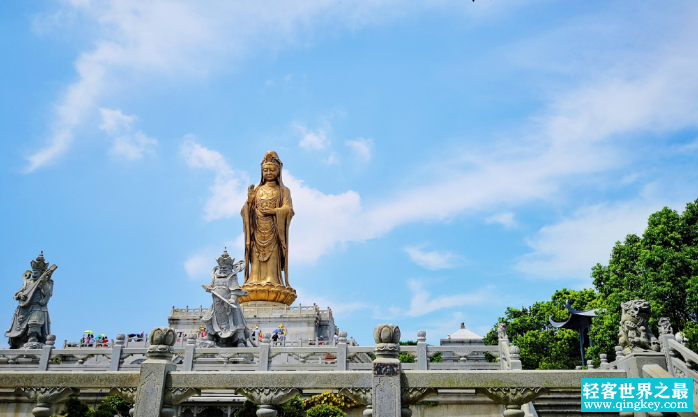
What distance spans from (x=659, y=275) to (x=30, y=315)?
2148 centimetres

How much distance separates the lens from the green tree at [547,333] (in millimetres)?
29906

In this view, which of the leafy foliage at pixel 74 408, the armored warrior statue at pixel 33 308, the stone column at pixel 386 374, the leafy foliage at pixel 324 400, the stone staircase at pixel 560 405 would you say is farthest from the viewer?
the armored warrior statue at pixel 33 308

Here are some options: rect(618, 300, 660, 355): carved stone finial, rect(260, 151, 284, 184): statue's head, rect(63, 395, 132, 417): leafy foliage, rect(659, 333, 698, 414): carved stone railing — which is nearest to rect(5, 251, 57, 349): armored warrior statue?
rect(63, 395, 132, 417): leafy foliage

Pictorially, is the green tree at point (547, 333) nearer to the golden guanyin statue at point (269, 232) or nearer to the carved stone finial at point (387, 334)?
the golden guanyin statue at point (269, 232)

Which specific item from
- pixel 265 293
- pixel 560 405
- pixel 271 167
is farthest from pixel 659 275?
pixel 271 167

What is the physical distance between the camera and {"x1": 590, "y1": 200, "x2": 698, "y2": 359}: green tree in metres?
20.1

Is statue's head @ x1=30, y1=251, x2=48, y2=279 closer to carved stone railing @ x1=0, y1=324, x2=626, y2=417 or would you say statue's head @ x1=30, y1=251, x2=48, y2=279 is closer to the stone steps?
carved stone railing @ x1=0, y1=324, x2=626, y2=417

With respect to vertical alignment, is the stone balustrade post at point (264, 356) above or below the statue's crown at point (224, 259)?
below

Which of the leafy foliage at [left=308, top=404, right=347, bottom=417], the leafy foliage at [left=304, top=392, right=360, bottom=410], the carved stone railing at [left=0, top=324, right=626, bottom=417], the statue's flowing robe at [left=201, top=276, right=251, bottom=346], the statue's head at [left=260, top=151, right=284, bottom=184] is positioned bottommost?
the leafy foliage at [left=308, top=404, right=347, bottom=417]

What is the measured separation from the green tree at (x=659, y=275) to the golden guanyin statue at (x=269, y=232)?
1603 centimetres

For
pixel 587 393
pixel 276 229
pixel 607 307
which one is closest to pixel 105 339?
pixel 276 229

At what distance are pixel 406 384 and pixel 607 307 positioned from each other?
1766 centimetres

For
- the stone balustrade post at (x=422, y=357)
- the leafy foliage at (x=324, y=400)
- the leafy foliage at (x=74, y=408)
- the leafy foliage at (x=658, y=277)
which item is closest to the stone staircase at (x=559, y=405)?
the stone balustrade post at (x=422, y=357)

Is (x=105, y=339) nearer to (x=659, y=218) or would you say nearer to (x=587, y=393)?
(x=587, y=393)
